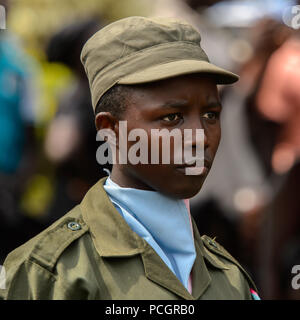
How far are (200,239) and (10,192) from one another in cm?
205

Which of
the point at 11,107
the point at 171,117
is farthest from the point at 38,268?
the point at 11,107

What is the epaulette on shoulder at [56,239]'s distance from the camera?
7.40ft

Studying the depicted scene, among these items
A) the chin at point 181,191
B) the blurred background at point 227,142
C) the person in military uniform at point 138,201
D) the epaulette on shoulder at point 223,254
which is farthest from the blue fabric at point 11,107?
the chin at point 181,191

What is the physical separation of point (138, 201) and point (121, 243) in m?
0.14

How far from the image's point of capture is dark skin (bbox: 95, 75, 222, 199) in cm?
232

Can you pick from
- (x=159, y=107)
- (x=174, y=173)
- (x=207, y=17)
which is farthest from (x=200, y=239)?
(x=207, y=17)

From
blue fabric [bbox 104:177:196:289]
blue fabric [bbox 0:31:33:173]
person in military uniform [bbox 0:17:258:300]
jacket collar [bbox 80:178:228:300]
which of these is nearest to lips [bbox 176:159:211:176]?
person in military uniform [bbox 0:17:258:300]

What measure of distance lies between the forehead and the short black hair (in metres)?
0.03

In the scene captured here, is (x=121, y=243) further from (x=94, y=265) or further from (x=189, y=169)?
(x=189, y=169)

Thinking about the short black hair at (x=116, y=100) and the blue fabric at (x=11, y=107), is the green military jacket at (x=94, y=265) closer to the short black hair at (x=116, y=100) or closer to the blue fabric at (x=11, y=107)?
the short black hair at (x=116, y=100)

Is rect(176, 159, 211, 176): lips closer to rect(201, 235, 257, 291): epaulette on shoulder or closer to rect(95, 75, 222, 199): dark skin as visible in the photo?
rect(95, 75, 222, 199): dark skin

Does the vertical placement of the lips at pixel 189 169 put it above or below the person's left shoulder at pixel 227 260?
above

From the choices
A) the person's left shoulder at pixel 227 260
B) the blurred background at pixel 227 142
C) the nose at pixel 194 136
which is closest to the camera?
the nose at pixel 194 136
